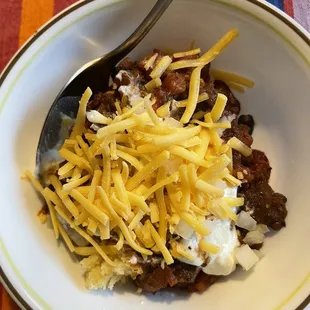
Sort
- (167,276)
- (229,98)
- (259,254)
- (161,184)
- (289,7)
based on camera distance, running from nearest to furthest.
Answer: (161,184) → (167,276) → (259,254) → (229,98) → (289,7)

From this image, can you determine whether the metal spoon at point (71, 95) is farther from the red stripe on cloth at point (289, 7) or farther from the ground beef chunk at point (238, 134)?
the red stripe on cloth at point (289, 7)

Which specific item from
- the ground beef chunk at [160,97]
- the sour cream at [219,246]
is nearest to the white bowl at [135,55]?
the sour cream at [219,246]

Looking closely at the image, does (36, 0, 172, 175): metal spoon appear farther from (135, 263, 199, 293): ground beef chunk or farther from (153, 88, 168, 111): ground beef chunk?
(135, 263, 199, 293): ground beef chunk

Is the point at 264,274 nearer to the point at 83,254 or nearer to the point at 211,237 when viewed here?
the point at 211,237

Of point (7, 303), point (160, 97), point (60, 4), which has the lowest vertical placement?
point (7, 303)

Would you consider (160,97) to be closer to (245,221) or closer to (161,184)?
(161,184)

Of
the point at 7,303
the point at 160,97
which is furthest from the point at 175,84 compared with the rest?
the point at 7,303
